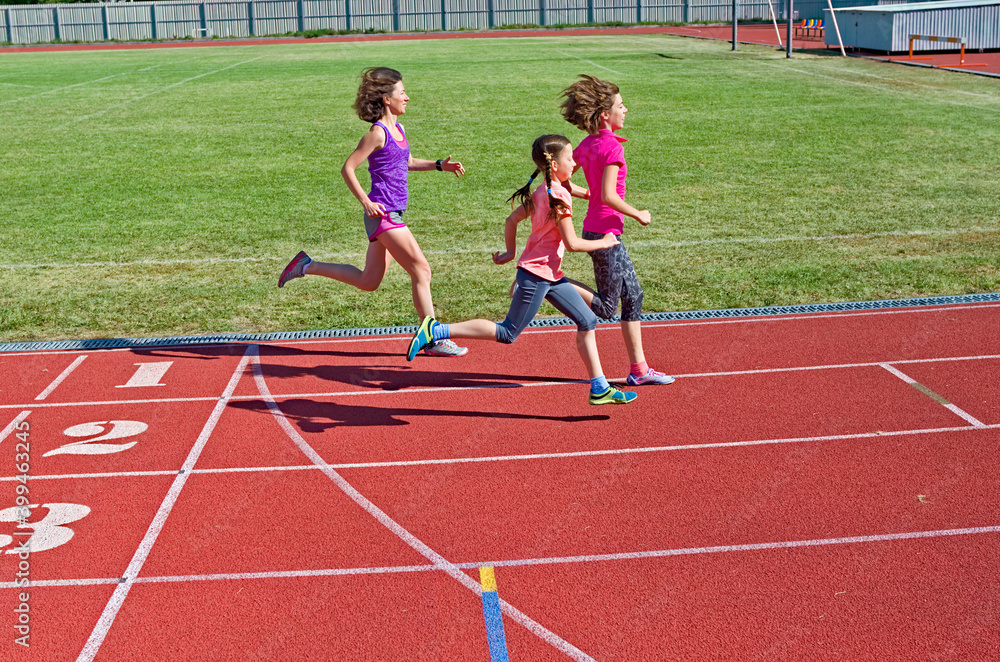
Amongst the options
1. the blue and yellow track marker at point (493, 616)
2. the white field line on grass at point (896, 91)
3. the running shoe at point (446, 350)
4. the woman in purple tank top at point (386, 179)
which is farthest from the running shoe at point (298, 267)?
the white field line on grass at point (896, 91)

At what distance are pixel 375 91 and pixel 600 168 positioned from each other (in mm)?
1826

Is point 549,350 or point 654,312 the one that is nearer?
point 549,350

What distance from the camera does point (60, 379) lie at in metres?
7.96

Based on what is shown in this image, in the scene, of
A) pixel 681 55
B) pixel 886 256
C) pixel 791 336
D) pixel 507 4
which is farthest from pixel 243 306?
pixel 507 4

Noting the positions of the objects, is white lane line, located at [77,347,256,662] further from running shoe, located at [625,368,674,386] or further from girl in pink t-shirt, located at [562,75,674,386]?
running shoe, located at [625,368,674,386]

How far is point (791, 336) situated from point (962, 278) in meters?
2.62

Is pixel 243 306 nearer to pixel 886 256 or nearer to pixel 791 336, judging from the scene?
pixel 791 336

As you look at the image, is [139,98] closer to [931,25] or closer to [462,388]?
[462,388]

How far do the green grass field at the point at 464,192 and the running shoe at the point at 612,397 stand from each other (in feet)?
8.94

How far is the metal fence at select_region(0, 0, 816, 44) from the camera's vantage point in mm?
62031

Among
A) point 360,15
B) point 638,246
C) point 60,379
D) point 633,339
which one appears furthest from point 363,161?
point 360,15

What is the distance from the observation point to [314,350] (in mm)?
8617

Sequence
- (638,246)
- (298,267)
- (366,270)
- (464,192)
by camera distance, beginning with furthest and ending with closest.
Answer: (464,192)
(638,246)
(298,267)
(366,270)

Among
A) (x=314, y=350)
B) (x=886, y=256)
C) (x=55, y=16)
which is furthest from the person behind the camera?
(x=55, y=16)
